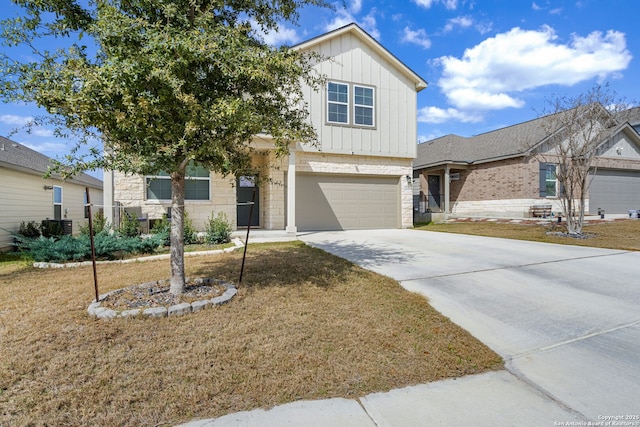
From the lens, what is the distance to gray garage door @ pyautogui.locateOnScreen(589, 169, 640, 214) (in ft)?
59.6

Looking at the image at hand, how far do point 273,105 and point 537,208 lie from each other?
52.6 feet

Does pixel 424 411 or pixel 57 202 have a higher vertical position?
pixel 57 202

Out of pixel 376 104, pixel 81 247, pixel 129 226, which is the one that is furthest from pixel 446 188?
pixel 81 247

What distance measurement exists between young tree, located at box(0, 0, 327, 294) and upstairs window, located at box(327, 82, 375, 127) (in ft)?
27.3

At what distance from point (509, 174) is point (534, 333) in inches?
610

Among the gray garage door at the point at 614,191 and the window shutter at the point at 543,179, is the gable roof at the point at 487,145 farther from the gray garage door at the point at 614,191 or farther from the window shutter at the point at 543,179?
the gray garage door at the point at 614,191

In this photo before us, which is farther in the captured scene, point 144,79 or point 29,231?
point 29,231

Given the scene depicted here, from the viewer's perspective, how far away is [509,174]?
16484 mm

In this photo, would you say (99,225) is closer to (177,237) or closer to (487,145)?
(177,237)

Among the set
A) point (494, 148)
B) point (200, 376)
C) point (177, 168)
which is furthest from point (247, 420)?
point (494, 148)

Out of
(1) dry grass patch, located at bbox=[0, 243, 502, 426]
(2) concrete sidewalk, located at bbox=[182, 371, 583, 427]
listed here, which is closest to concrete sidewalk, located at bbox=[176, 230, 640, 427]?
(2) concrete sidewalk, located at bbox=[182, 371, 583, 427]

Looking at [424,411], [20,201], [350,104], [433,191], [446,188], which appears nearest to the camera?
[424,411]

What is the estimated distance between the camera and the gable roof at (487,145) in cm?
1619

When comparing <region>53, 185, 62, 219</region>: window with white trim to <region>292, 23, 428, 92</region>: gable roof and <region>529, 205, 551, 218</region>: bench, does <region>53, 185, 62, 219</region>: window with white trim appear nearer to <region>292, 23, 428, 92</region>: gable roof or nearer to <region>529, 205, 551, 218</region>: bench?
<region>292, 23, 428, 92</region>: gable roof
